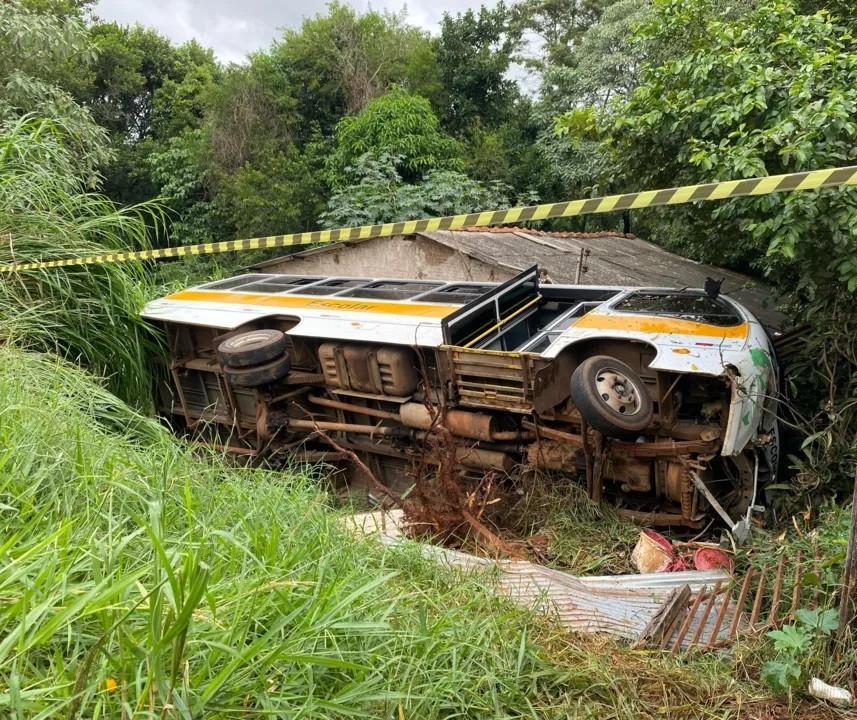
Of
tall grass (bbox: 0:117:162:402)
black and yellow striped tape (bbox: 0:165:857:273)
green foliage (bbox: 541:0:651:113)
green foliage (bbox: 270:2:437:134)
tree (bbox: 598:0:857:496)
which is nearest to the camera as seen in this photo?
black and yellow striped tape (bbox: 0:165:857:273)

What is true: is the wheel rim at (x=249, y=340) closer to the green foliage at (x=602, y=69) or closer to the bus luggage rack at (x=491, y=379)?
the bus luggage rack at (x=491, y=379)

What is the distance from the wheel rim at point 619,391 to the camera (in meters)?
4.90

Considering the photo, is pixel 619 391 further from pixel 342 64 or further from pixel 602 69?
pixel 342 64

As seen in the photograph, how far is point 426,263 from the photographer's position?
11.2 meters

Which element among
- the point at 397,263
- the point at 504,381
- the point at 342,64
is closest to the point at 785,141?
the point at 504,381

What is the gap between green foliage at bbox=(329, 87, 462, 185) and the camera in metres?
17.6

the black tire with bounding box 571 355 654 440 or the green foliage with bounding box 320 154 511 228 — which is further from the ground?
the green foliage with bounding box 320 154 511 228

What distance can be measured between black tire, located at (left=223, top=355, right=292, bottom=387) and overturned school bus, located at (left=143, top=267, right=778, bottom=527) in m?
0.01

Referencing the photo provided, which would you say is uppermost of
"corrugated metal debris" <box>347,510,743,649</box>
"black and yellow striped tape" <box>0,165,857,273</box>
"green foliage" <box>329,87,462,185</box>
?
"green foliage" <box>329,87,462,185</box>

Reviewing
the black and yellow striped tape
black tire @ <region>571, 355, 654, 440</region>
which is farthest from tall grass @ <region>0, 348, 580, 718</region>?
the black and yellow striped tape

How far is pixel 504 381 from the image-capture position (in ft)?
18.5

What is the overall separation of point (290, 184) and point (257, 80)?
4.83 m

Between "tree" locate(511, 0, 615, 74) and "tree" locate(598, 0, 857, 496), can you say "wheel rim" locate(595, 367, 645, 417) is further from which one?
"tree" locate(511, 0, 615, 74)

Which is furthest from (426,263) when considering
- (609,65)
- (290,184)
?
(609,65)
